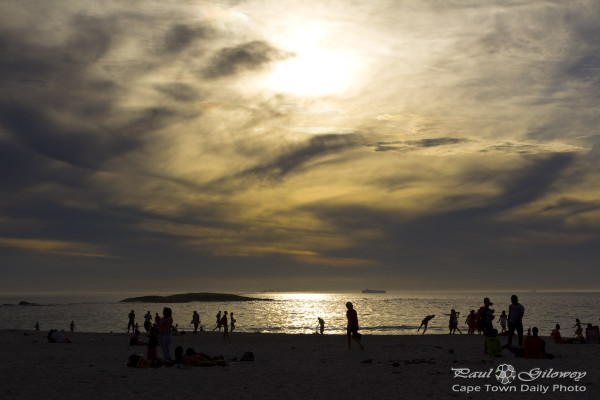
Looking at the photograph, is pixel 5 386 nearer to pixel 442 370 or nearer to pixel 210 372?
pixel 210 372

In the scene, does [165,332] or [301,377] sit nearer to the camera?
[301,377]

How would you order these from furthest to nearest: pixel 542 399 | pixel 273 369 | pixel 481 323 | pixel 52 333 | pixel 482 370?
pixel 52 333 < pixel 481 323 < pixel 273 369 < pixel 482 370 < pixel 542 399

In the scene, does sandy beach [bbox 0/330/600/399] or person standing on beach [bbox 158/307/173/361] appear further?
person standing on beach [bbox 158/307/173/361]

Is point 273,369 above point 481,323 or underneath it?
underneath

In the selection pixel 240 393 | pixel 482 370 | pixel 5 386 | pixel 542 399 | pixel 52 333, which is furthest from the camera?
pixel 52 333

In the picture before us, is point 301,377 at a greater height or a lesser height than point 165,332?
lesser

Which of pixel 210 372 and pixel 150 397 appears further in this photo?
pixel 210 372

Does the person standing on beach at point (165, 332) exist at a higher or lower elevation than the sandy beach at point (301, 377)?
higher

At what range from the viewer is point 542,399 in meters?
13.1

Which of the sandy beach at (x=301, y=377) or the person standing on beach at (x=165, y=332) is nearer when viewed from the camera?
the sandy beach at (x=301, y=377)

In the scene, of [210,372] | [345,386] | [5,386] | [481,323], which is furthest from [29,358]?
[481,323]

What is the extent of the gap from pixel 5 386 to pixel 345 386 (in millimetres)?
9634

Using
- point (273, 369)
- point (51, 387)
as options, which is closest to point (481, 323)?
point (273, 369)

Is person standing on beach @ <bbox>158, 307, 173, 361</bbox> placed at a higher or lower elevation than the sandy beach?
higher
